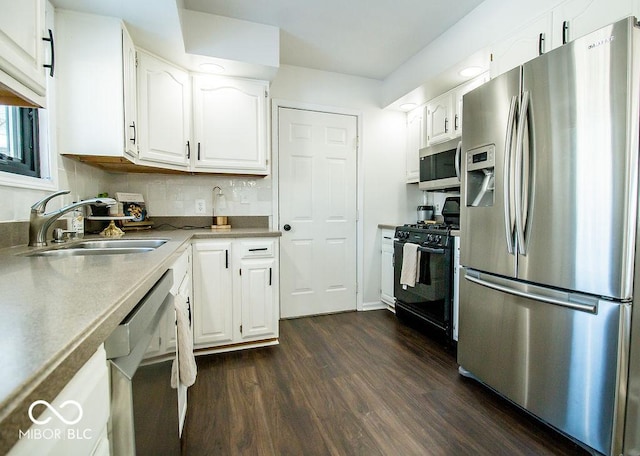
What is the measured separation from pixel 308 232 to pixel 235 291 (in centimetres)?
109

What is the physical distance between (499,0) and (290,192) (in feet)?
6.96

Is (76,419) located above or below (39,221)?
below

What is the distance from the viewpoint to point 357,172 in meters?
3.26

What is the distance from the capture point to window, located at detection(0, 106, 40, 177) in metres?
1.36

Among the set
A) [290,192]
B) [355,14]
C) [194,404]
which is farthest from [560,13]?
[194,404]

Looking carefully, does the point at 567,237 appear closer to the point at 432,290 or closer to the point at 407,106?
the point at 432,290

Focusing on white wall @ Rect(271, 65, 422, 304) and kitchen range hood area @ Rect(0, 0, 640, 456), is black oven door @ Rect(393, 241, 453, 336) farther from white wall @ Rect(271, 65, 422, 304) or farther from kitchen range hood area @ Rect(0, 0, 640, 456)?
white wall @ Rect(271, 65, 422, 304)

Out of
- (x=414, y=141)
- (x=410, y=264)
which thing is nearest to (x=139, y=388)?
(x=410, y=264)

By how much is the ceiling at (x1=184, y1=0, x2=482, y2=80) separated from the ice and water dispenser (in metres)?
Answer: 1.19

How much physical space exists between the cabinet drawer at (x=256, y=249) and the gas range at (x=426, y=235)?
4.07ft

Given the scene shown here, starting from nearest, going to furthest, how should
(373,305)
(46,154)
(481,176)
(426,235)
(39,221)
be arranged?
(39,221) → (46,154) → (481,176) → (426,235) → (373,305)

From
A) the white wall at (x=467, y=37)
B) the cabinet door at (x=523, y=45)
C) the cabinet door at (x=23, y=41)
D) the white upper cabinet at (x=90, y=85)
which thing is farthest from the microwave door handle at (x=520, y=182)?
the white upper cabinet at (x=90, y=85)

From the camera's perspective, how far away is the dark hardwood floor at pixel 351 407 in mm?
1391

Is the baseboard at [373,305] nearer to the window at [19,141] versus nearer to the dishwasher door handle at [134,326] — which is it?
the dishwasher door handle at [134,326]
